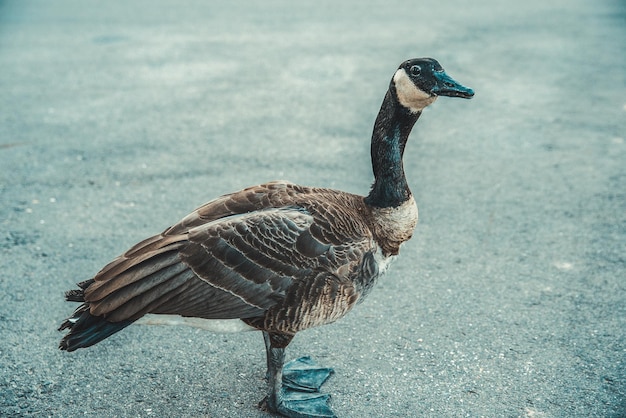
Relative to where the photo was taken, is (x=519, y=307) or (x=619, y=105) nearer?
(x=519, y=307)

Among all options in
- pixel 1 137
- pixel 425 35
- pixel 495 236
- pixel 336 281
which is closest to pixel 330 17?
pixel 425 35

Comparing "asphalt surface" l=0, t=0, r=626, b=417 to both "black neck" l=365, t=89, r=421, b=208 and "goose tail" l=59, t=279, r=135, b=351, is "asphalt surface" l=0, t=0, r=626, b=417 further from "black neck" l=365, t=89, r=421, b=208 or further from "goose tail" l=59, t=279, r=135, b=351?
"black neck" l=365, t=89, r=421, b=208

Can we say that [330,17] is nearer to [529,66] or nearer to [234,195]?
[529,66]

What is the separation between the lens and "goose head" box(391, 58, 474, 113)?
3900 millimetres

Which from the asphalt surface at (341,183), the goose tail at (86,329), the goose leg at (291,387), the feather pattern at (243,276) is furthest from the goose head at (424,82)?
the goose tail at (86,329)

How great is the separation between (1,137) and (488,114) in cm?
564

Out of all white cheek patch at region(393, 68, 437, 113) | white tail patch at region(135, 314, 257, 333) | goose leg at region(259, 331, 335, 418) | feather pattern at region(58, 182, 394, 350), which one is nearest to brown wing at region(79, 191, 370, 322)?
feather pattern at region(58, 182, 394, 350)

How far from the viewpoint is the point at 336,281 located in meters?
3.78

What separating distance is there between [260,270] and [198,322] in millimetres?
460

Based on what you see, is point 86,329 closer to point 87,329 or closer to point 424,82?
point 87,329

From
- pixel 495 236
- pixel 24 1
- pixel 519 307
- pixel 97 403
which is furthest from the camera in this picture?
pixel 24 1

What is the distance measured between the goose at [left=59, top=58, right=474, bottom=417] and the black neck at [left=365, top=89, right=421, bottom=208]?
0.17ft


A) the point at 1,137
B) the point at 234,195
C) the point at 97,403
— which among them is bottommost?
the point at 97,403

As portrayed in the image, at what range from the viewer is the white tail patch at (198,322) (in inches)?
149
